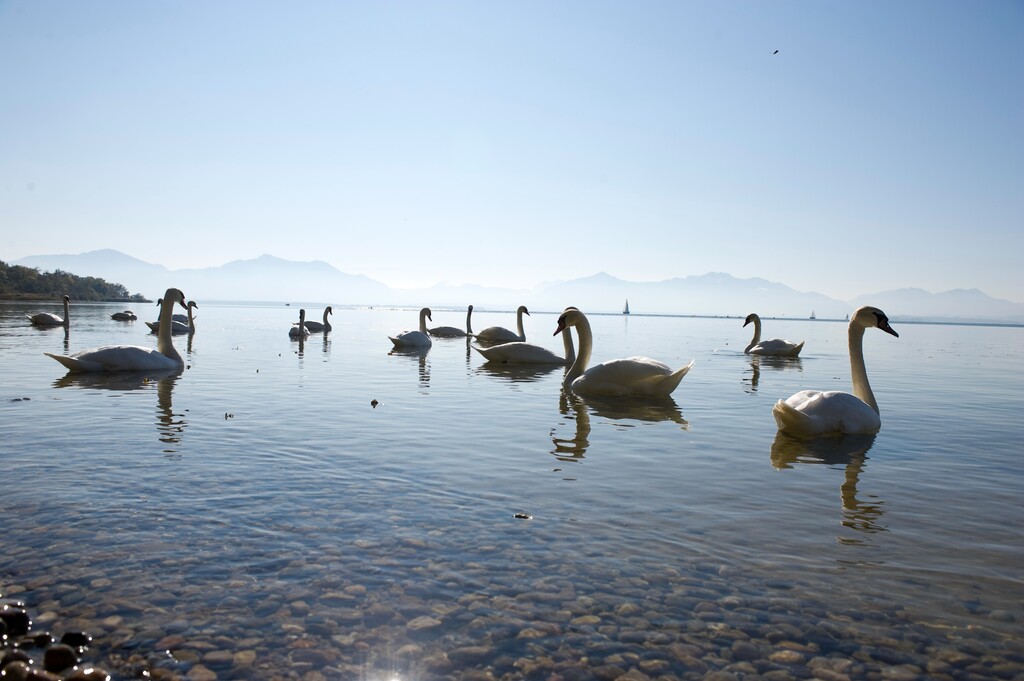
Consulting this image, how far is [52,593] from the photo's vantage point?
4.59 meters

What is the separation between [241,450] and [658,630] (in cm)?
634

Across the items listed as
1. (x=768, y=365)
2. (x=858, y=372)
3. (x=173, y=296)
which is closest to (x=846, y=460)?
(x=858, y=372)

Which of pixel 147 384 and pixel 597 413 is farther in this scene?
pixel 147 384

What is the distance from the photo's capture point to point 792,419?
1052cm

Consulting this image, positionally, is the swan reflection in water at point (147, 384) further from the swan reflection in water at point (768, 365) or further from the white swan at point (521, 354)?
the swan reflection in water at point (768, 365)

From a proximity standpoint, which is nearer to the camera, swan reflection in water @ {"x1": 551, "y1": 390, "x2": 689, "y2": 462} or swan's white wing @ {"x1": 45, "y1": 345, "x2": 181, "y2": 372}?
swan reflection in water @ {"x1": 551, "y1": 390, "x2": 689, "y2": 462}

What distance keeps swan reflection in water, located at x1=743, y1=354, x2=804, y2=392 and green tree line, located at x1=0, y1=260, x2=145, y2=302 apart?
305ft

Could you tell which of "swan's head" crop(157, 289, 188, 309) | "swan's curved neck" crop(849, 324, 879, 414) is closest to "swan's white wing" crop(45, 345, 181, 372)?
"swan's head" crop(157, 289, 188, 309)

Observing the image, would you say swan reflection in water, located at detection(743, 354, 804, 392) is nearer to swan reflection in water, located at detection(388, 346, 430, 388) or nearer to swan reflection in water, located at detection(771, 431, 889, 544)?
swan reflection in water, located at detection(771, 431, 889, 544)

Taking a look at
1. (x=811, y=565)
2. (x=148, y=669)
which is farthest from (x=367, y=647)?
(x=811, y=565)

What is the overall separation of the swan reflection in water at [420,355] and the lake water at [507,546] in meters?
7.01

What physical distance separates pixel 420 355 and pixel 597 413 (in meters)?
16.2

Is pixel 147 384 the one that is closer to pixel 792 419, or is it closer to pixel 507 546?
pixel 507 546

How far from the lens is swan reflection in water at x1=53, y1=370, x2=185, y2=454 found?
10.9m
